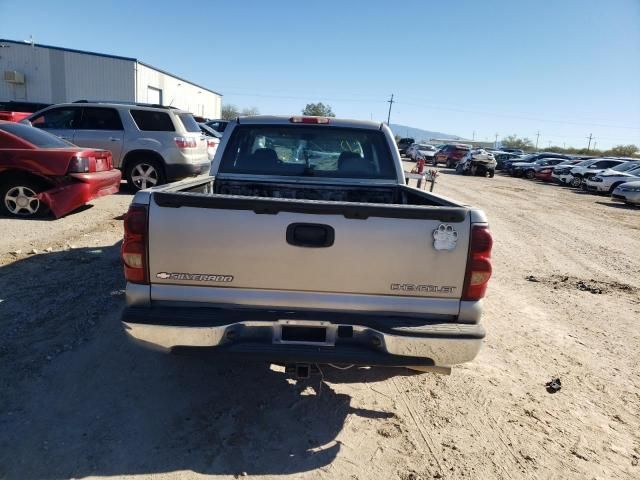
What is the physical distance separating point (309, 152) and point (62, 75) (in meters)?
32.6

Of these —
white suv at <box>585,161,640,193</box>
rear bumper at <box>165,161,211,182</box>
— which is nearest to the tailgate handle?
rear bumper at <box>165,161,211,182</box>

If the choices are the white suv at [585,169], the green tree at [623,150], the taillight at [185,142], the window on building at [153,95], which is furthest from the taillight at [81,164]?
the green tree at [623,150]

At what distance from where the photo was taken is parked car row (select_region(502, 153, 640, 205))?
16.7 m

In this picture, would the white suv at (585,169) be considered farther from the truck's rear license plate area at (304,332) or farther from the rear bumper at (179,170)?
the truck's rear license plate area at (304,332)

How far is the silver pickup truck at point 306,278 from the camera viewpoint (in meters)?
2.46

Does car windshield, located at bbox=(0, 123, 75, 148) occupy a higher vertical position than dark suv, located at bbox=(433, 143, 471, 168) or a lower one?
lower

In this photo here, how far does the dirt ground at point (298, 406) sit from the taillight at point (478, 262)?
40.7 inches

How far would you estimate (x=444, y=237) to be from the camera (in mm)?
2488

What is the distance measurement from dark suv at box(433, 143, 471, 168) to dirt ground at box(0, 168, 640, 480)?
3000 centimetres

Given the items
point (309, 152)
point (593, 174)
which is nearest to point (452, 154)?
point (593, 174)

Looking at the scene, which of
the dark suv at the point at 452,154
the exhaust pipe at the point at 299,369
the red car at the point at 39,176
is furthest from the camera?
the dark suv at the point at 452,154

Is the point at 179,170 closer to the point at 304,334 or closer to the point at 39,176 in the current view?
the point at 39,176

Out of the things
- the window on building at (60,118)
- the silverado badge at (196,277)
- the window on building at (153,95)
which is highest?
the window on building at (153,95)

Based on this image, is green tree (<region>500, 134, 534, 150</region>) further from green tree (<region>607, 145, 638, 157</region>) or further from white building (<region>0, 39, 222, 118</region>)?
white building (<region>0, 39, 222, 118</region>)
